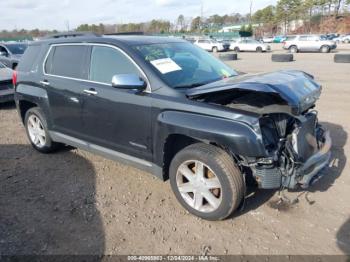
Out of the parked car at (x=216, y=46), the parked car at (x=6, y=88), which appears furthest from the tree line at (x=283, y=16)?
the parked car at (x=6, y=88)

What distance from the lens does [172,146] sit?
377 centimetres

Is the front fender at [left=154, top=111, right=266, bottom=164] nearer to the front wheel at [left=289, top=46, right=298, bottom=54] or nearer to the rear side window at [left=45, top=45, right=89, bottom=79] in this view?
the rear side window at [left=45, top=45, right=89, bottom=79]

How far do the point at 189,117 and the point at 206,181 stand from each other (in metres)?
0.69

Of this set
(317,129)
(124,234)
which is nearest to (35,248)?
(124,234)

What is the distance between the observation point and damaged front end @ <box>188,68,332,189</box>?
→ 10.6 feet

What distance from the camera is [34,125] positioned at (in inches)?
221

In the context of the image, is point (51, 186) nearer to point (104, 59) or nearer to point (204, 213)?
point (104, 59)

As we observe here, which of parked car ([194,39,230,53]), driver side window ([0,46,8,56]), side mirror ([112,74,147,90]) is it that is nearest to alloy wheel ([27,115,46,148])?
side mirror ([112,74,147,90])

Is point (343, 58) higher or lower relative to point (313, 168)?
lower

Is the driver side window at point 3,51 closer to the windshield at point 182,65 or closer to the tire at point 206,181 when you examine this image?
the windshield at point 182,65

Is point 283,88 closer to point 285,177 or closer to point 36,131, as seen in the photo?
point 285,177

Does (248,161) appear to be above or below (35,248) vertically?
above

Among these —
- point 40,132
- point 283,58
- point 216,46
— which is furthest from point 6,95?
point 216,46

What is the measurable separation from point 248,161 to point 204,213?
0.75 m
